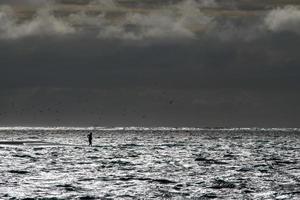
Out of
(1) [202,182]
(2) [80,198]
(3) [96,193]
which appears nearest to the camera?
(2) [80,198]

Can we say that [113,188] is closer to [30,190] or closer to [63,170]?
[30,190]

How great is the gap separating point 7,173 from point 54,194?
2174 cm

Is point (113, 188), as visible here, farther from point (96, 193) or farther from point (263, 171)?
point (263, 171)

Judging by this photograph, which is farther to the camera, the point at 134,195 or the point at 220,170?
the point at 220,170

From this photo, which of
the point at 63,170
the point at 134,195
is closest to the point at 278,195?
the point at 134,195

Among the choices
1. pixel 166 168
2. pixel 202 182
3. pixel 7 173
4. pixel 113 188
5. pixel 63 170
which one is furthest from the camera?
pixel 166 168

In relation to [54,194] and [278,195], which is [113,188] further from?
[278,195]

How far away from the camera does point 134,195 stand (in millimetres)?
54781

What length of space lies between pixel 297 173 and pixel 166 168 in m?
16.5

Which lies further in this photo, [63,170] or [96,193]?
[63,170]

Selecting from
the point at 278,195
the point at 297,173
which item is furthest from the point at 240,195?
the point at 297,173

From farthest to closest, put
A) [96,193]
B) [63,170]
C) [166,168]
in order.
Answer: [166,168] → [63,170] → [96,193]

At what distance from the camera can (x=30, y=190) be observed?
57.5 meters

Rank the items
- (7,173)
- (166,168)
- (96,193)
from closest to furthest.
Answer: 1. (96,193)
2. (7,173)
3. (166,168)
